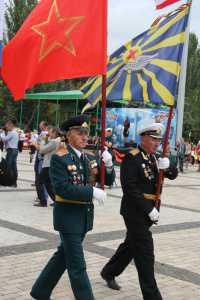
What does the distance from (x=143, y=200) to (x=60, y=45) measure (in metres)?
1.62

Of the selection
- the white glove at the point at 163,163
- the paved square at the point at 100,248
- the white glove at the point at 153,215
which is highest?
the white glove at the point at 163,163

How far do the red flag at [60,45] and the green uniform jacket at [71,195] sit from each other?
809mm

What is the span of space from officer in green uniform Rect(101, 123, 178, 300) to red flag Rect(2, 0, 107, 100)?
0.85 meters

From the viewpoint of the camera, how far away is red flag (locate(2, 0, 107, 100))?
466cm

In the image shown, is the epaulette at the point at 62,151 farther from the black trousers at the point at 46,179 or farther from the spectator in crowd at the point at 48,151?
the black trousers at the point at 46,179

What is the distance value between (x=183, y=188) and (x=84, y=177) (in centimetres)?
1212

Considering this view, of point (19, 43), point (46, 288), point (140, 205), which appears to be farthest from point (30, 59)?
point (46, 288)

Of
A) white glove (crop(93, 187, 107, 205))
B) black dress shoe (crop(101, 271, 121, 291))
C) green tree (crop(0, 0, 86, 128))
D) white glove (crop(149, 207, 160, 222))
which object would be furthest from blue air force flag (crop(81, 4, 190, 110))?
green tree (crop(0, 0, 86, 128))

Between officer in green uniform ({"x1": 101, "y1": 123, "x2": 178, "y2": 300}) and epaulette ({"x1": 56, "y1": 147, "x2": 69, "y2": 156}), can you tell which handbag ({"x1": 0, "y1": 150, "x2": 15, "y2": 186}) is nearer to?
epaulette ({"x1": 56, "y1": 147, "x2": 69, "y2": 156})

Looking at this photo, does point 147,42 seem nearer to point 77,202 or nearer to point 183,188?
point 77,202

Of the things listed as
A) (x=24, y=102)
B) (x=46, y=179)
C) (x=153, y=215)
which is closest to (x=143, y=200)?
(x=153, y=215)

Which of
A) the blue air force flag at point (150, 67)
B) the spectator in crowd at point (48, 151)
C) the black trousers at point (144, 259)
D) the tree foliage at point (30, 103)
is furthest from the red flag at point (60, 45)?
the tree foliage at point (30, 103)

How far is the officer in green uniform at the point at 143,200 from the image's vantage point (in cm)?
459

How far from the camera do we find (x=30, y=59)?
185 inches
